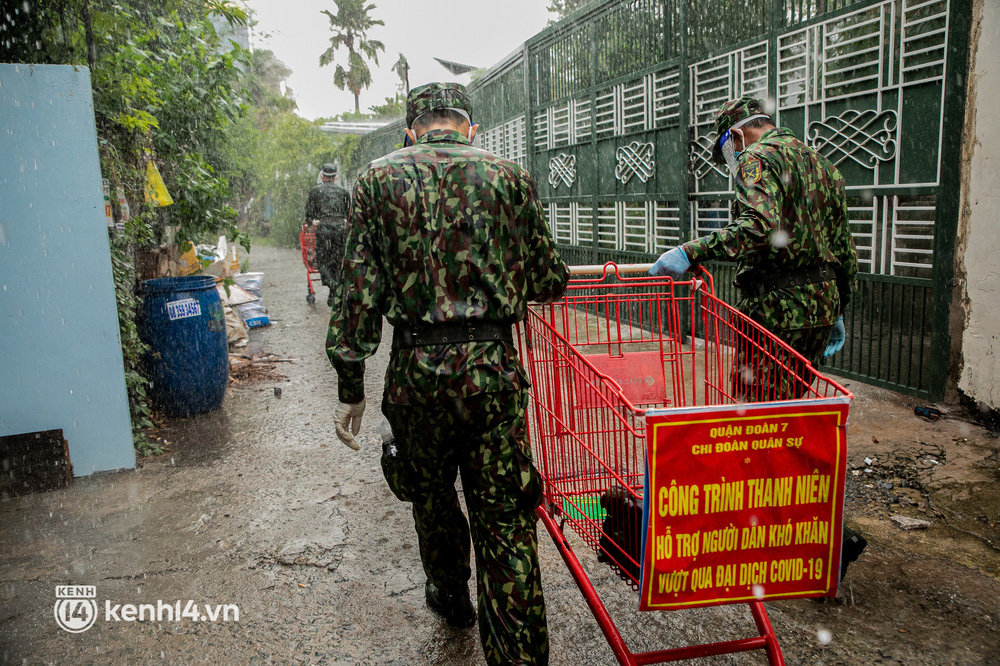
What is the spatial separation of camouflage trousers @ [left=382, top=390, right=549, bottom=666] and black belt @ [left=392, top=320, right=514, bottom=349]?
0.19 metres

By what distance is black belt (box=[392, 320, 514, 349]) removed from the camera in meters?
2.26

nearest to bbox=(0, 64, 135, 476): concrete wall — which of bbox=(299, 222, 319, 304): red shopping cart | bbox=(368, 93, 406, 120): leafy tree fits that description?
bbox=(299, 222, 319, 304): red shopping cart

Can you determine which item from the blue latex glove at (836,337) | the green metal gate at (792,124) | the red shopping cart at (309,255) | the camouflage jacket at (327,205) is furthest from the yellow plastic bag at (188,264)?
the blue latex glove at (836,337)

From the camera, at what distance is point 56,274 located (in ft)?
13.6

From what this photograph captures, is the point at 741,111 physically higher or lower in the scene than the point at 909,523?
higher

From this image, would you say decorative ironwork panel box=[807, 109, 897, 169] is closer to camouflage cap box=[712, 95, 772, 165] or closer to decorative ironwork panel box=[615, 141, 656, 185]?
decorative ironwork panel box=[615, 141, 656, 185]

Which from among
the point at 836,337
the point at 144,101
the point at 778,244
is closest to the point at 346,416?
the point at 778,244

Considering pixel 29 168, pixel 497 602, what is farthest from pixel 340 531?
pixel 29 168

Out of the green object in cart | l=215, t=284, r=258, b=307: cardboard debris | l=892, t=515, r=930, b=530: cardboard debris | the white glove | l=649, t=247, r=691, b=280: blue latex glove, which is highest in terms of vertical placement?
l=649, t=247, r=691, b=280: blue latex glove

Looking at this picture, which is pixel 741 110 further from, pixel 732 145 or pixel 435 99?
pixel 435 99

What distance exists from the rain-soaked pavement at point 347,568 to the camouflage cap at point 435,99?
197cm

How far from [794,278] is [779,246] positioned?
0.18 meters

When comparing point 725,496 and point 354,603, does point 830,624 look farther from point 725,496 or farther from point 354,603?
point 354,603

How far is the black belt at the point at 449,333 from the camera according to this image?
226 cm
